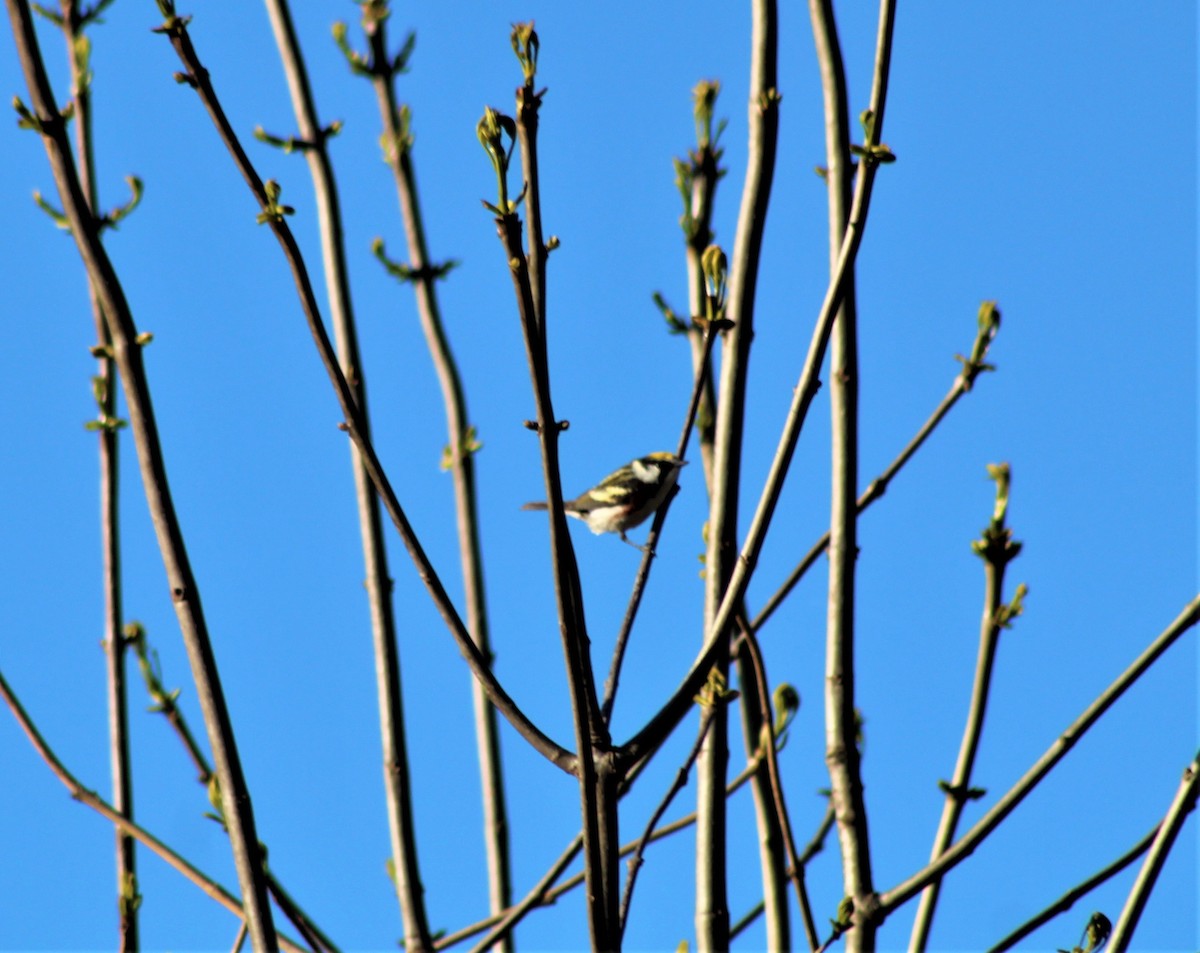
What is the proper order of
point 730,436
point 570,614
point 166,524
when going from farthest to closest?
1. point 730,436
2. point 166,524
3. point 570,614

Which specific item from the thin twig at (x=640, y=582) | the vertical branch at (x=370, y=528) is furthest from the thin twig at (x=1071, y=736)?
the vertical branch at (x=370, y=528)

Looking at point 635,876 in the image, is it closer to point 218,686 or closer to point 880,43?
point 218,686

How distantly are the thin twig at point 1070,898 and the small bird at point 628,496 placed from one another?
3573mm

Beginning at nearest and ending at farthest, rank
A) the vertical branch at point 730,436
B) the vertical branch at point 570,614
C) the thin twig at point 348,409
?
the vertical branch at point 570,614, the thin twig at point 348,409, the vertical branch at point 730,436

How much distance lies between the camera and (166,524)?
Result: 2705 mm

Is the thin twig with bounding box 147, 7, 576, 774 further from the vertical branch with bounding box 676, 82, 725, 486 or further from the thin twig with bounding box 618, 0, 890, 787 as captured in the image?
the vertical branch with bounding box 676, 82, 725, 486

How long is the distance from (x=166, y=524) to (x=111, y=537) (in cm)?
139

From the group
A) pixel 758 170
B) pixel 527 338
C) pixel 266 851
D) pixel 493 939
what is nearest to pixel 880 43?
pixel 758 170

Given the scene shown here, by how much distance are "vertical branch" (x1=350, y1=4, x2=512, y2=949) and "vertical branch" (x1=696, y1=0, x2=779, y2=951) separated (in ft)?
5.91

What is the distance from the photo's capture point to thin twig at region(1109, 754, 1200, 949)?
2914 millimetres

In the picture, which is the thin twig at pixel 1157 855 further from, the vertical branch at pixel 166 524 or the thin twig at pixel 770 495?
the vertical branch at pixel 166 524

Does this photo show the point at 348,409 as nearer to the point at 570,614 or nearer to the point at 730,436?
the point at 570,614

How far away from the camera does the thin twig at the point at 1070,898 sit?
3.17 metres

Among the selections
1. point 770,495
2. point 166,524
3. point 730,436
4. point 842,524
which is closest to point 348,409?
point 166,524
